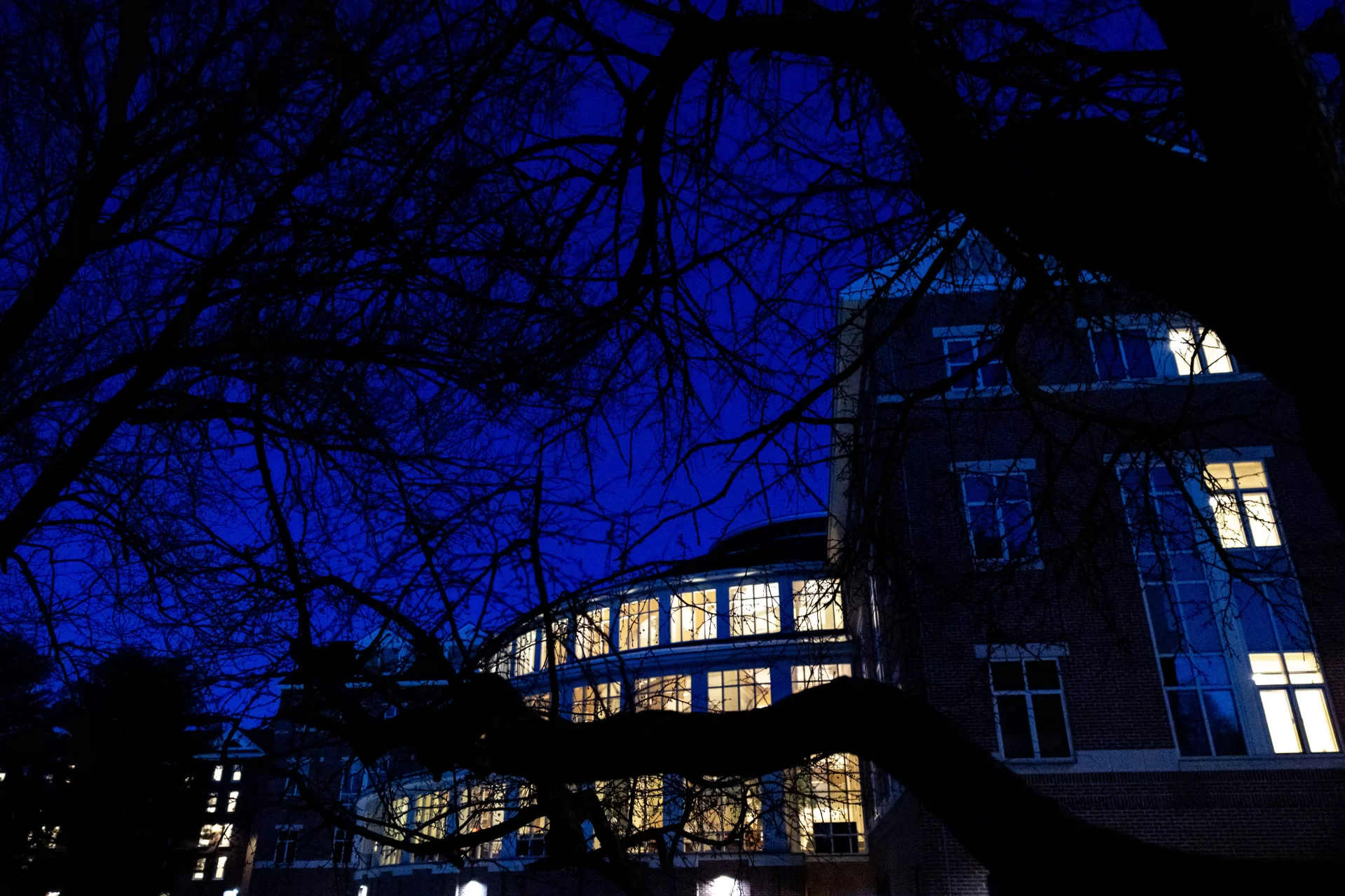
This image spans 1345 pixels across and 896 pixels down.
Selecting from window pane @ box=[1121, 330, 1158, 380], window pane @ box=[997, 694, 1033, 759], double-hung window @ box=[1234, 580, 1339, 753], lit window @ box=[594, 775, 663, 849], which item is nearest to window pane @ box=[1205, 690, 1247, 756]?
double-hung window @ box=[1234, 580, 1339, 753]

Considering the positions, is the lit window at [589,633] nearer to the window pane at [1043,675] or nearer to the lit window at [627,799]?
the lit window at [627,799]

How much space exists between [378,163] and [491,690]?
106 inches

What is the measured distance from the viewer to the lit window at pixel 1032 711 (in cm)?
1756

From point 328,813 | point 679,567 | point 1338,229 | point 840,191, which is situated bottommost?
point 328,813

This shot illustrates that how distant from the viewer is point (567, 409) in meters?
4.61

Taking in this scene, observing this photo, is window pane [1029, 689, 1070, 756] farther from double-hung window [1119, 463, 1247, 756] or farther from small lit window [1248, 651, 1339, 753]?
small lit window [1248, 651, 1339, 753]

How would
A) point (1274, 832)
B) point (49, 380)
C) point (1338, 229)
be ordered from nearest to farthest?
point (1338, 229) < point (49, 380) < point (1274, 832)

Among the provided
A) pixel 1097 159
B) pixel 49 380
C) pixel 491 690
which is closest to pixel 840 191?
pixel 1097 159

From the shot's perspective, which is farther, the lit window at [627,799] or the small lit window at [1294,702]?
the small lit window at [1294,702]

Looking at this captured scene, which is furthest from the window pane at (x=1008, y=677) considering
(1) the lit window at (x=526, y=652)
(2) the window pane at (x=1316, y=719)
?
(1) the lit window at (x=526, y=652)

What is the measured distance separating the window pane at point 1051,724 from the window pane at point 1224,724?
8.86 feet

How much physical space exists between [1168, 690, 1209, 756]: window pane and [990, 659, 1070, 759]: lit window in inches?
81.2

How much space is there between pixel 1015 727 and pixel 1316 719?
18.0ft

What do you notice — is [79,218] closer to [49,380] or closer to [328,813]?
[49,380]
